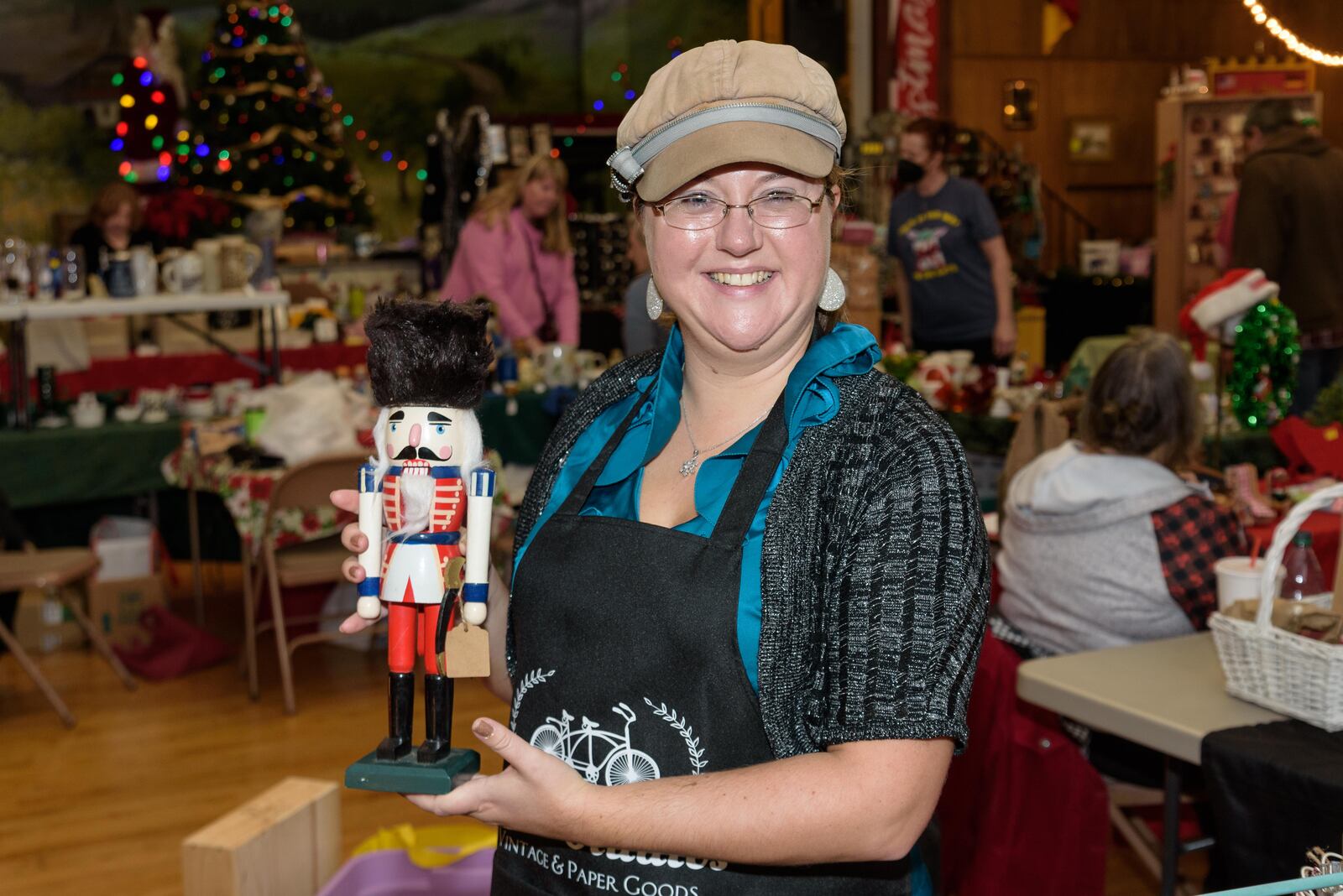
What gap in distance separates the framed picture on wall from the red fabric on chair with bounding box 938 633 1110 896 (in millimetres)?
10089

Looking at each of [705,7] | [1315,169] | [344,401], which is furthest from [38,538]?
[705,7]

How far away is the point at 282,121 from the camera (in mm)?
9711

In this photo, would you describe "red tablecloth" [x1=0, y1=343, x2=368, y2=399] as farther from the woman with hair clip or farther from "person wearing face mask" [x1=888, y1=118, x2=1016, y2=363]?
the woman with hair clip

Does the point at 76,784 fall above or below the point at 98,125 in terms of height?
below

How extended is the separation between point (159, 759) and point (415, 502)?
9.89 ft

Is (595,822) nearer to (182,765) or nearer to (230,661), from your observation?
(182,765)

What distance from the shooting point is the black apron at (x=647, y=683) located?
1.30 m

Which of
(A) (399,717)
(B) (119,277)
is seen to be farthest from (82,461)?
(A) (399,717)

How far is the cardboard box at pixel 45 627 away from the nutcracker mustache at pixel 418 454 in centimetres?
426

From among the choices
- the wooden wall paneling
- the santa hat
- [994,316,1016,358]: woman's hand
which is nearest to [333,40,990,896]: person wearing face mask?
the santa hat

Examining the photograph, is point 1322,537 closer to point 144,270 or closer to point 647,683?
point 647,683

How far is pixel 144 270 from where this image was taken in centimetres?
503

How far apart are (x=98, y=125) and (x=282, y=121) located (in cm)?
242

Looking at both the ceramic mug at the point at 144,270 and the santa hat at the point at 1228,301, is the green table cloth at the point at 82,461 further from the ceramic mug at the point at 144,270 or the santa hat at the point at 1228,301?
the santa hat at the point at 1228,301
